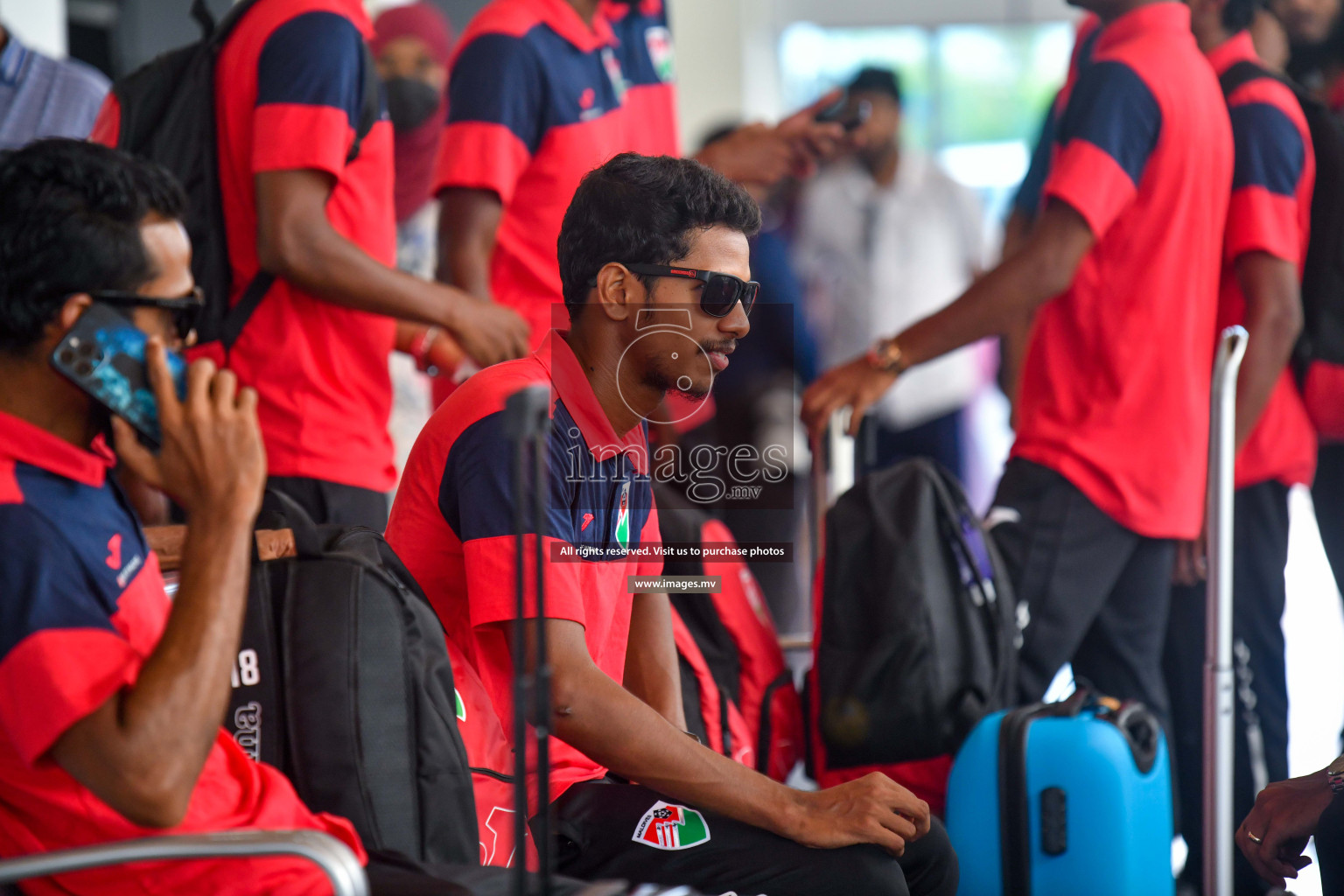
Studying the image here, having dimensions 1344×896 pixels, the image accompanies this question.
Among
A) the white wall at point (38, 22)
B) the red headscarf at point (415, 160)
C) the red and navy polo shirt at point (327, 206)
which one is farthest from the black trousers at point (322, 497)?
the white wall at point (38, 22)

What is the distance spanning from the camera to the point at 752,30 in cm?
689

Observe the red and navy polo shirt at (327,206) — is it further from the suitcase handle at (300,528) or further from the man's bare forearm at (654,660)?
the man's bare forearm at (654,660)

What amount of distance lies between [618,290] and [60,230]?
21.8 inches

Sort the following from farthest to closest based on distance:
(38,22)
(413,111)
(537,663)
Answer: (38,22) → (413,111) → (537,663)

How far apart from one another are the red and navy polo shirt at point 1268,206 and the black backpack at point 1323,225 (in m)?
0.02

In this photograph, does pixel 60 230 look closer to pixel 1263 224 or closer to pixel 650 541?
pixel 650 541

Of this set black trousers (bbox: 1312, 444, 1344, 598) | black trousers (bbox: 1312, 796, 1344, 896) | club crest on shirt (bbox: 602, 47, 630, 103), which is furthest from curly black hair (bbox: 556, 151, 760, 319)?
black trousers (bbox: 1312, 444, 1344, 598)

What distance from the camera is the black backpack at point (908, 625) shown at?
2031 millimetres

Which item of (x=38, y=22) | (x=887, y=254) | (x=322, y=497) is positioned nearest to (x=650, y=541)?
(x=322, y=497)

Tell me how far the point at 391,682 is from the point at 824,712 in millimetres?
975

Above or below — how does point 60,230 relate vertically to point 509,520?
above

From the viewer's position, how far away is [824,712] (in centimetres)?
210

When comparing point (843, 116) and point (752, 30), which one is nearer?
point (843, 116)

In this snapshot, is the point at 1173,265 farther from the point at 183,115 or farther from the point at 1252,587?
the point at 183,115
